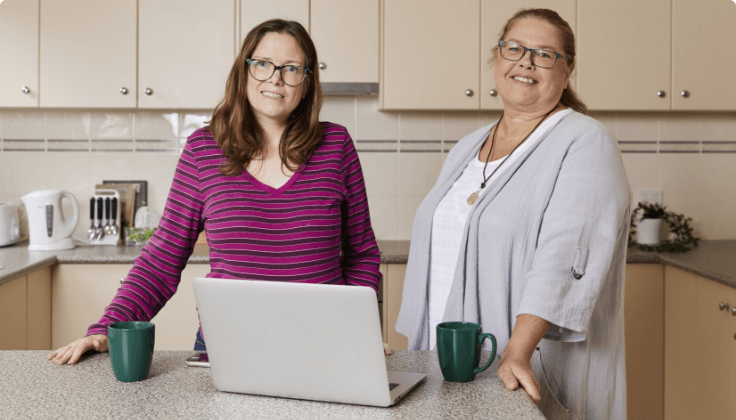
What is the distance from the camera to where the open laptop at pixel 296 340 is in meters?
0.79

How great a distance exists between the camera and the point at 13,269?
2195 mm

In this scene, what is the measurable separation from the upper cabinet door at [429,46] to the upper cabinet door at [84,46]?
1072 millimetres

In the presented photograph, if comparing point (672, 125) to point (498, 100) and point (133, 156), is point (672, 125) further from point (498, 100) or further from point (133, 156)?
point (133, 156)

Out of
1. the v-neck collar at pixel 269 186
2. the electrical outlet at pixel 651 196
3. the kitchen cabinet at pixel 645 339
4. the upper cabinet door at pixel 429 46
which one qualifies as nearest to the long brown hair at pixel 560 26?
the v-neck collar at pixel 269 186

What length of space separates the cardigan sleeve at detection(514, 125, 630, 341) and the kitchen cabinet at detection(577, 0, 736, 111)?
1.64m

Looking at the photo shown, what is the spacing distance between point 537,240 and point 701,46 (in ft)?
6.45

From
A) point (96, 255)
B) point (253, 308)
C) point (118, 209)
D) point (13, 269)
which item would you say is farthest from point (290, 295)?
point (118, 209)

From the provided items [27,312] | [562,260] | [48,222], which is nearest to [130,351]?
[562,260]

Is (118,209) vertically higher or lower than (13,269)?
higher

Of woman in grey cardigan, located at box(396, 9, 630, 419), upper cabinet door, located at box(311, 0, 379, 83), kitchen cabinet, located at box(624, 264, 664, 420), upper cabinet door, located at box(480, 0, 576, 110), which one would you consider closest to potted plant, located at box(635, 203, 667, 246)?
kitchen cabinet, located at box(624, 264, 664, 420)

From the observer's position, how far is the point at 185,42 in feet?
8.64

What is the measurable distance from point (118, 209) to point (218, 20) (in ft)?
3.06

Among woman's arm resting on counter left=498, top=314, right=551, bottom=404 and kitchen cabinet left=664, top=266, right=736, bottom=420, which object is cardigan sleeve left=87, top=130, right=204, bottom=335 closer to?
woman's arm resting on counter left=498, top=314, right=551, bottom=404

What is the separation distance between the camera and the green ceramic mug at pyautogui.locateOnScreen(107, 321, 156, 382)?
91cm
